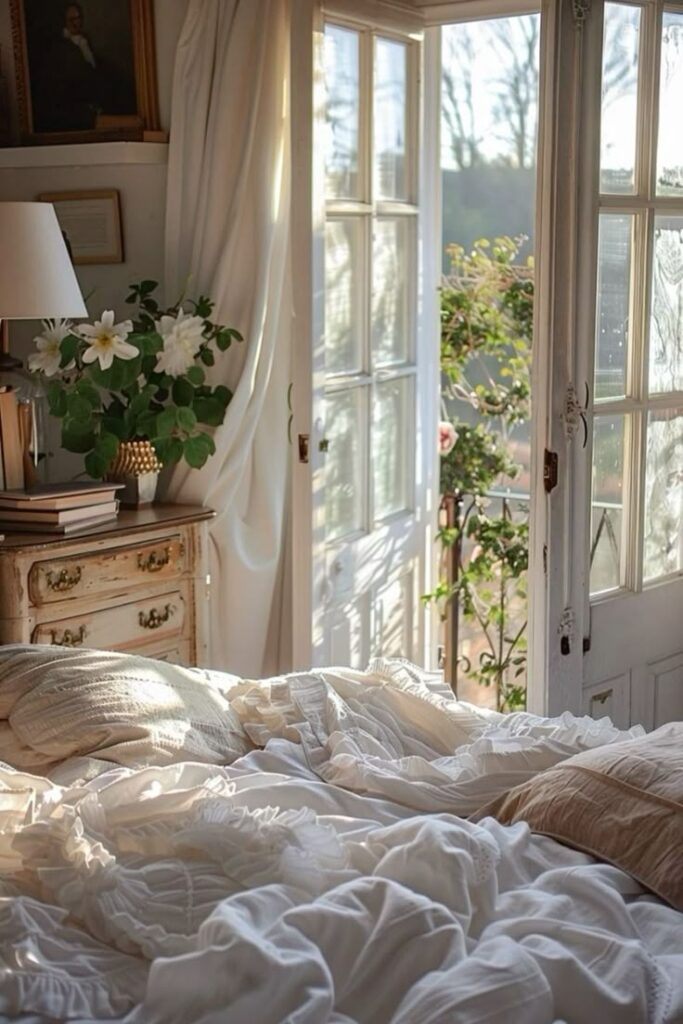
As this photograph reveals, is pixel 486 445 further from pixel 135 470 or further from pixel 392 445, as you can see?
pixel 135 470

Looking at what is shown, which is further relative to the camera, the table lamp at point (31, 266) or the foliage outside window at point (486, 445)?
the foliage outside window at point (486, 445)

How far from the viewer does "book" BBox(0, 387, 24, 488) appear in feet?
11.1

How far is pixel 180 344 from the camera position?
357 centimetres

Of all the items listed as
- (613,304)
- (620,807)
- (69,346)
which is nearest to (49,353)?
(69,346)

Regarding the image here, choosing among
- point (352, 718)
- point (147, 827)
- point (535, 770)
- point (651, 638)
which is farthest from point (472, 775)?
point (651, 638)

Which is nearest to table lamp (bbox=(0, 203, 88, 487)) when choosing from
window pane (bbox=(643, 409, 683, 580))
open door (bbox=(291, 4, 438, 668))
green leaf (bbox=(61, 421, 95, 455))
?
green leaf (bbox=(61, 421, 95, 455))

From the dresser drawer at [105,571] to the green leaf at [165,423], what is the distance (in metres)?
0.28

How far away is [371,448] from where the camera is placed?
3746 mm

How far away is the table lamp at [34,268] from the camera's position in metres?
3.23

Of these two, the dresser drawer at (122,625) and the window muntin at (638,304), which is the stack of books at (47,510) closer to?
the dresser drawer at (122,625)

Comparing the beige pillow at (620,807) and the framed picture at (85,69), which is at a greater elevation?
the framed picture at (85,69)

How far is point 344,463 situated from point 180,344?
54cm

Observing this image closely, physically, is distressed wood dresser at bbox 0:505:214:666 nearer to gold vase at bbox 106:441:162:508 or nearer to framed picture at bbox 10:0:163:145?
gold vase at bbox 106:441:162:508

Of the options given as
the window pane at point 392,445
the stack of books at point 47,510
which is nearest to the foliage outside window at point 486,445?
the window pane at point 392,445
